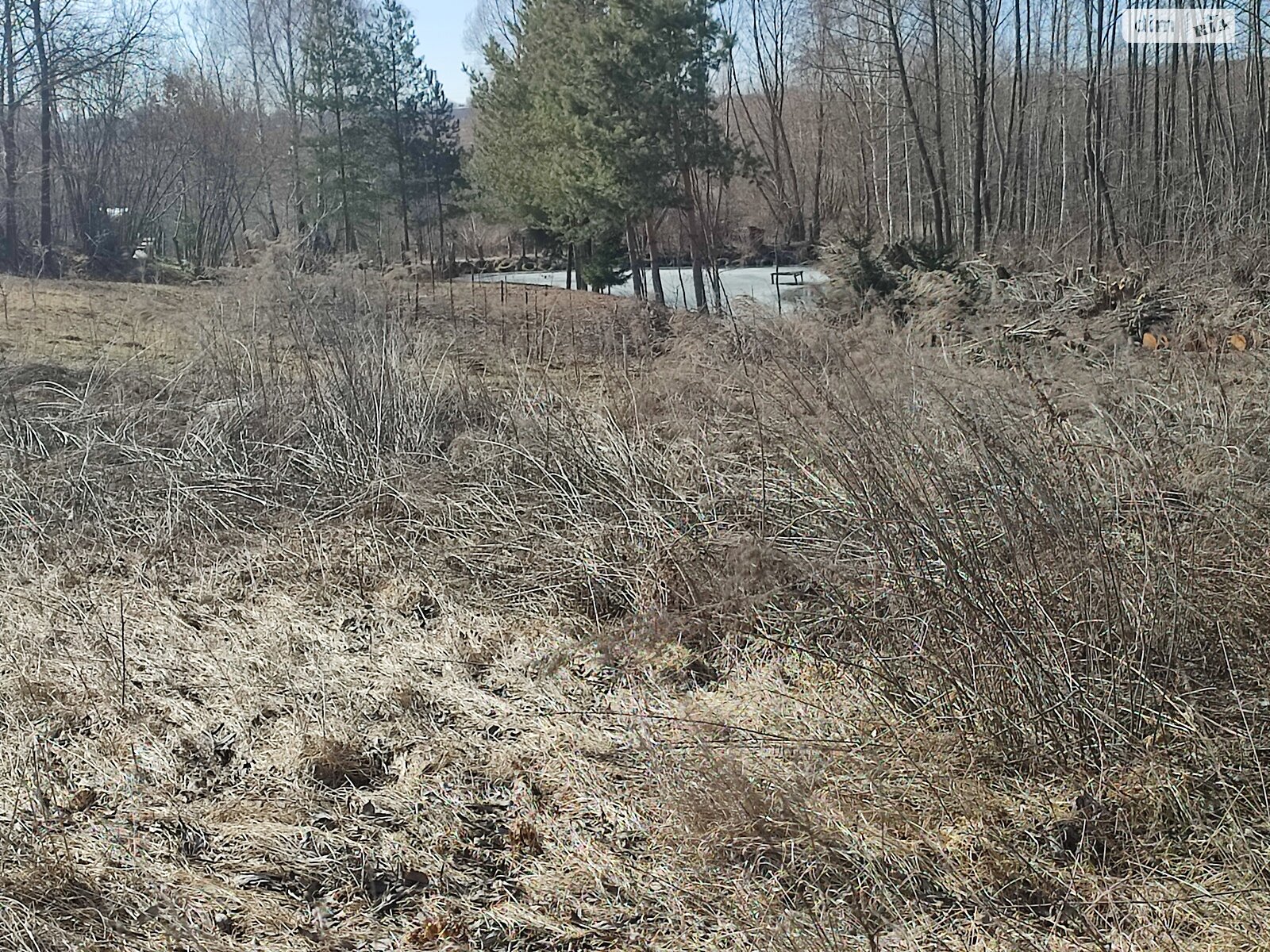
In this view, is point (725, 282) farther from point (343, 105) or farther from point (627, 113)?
point (343, 105)

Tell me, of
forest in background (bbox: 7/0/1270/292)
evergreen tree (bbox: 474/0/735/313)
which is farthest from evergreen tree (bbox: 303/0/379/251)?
evergreen tree (bbox: 474/0/735/313)

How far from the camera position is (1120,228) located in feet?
60.8

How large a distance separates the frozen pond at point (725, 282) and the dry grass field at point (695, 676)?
6.43 m

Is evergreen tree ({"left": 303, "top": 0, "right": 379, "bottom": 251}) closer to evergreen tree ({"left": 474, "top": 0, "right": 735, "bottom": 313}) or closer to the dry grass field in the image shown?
evergreen tree ({"left": 474, "top": 0, "right": 735, "bottom": 313})

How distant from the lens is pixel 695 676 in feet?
12.7

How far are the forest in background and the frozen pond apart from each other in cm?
65

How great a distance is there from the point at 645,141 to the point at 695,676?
16.7 metres

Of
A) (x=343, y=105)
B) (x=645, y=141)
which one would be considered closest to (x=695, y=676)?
(x=645, y=141)

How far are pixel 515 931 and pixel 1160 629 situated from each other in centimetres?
183

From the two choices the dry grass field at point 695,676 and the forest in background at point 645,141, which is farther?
the forest in background at point 645,141

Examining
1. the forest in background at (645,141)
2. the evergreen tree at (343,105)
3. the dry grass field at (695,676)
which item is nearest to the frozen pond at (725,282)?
the forest in background at (645,141)

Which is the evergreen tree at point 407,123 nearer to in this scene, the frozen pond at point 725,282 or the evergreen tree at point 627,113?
the frozen pond at point 725,282

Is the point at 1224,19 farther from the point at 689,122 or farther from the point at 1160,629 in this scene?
the point at 1160,629

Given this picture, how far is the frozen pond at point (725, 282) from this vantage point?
1200 cm
